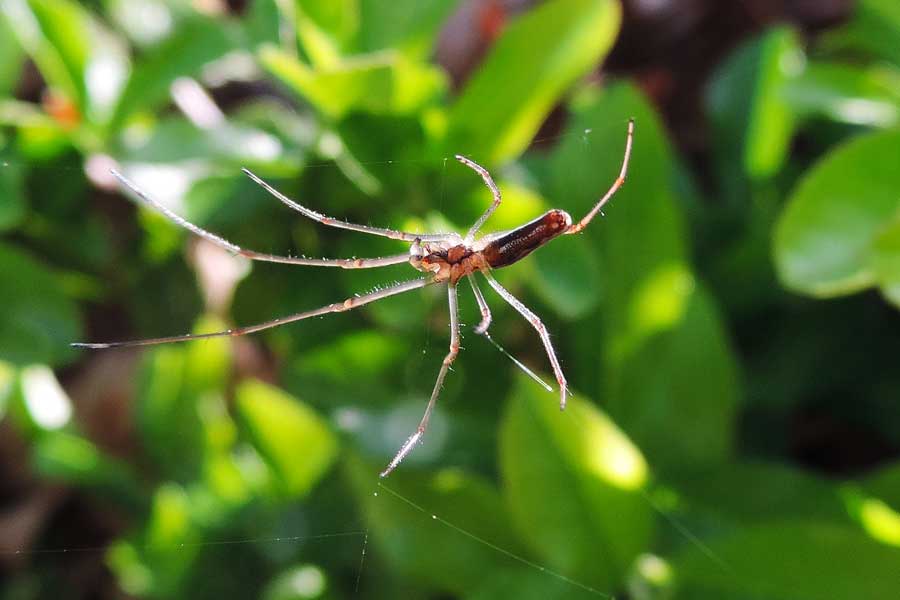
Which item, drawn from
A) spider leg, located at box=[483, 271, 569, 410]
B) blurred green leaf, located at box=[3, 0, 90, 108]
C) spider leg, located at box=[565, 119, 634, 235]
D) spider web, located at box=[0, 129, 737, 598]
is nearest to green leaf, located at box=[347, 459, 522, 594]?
spider web, located at box=[0, 129, 737, 598]

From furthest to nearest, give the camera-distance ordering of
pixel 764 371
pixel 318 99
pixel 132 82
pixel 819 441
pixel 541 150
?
pixel 541 150
pixel 819 441
pixel 764 371
pixel 132 82
pixel 318 99

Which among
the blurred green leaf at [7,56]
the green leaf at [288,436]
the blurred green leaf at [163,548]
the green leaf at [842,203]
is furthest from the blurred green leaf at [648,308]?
the blurred green leaf at [7,56]

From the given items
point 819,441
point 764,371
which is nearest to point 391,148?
point 764,371

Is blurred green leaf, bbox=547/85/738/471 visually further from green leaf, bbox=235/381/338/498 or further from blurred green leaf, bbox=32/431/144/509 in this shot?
blurred green leaf, bbox=32/431/144/509

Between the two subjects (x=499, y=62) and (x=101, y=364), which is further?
(x=101, y=364)

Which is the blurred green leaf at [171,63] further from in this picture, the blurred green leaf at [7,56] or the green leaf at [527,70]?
the green leaf at [527,70]

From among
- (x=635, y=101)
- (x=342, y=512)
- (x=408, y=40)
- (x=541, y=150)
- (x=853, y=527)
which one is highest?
(x=541, y=150)

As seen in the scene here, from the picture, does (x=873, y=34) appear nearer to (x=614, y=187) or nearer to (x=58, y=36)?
(x=614, y=187)

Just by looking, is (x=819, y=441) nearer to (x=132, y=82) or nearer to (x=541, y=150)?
(x=541, y=150)

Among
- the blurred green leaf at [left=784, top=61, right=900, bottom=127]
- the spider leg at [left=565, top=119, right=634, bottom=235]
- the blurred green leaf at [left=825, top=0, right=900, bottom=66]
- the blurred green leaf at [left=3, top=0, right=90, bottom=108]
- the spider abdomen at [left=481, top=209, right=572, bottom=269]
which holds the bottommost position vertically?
the spider abdomen at [left=481, top=209, right=572, bottom=269]
